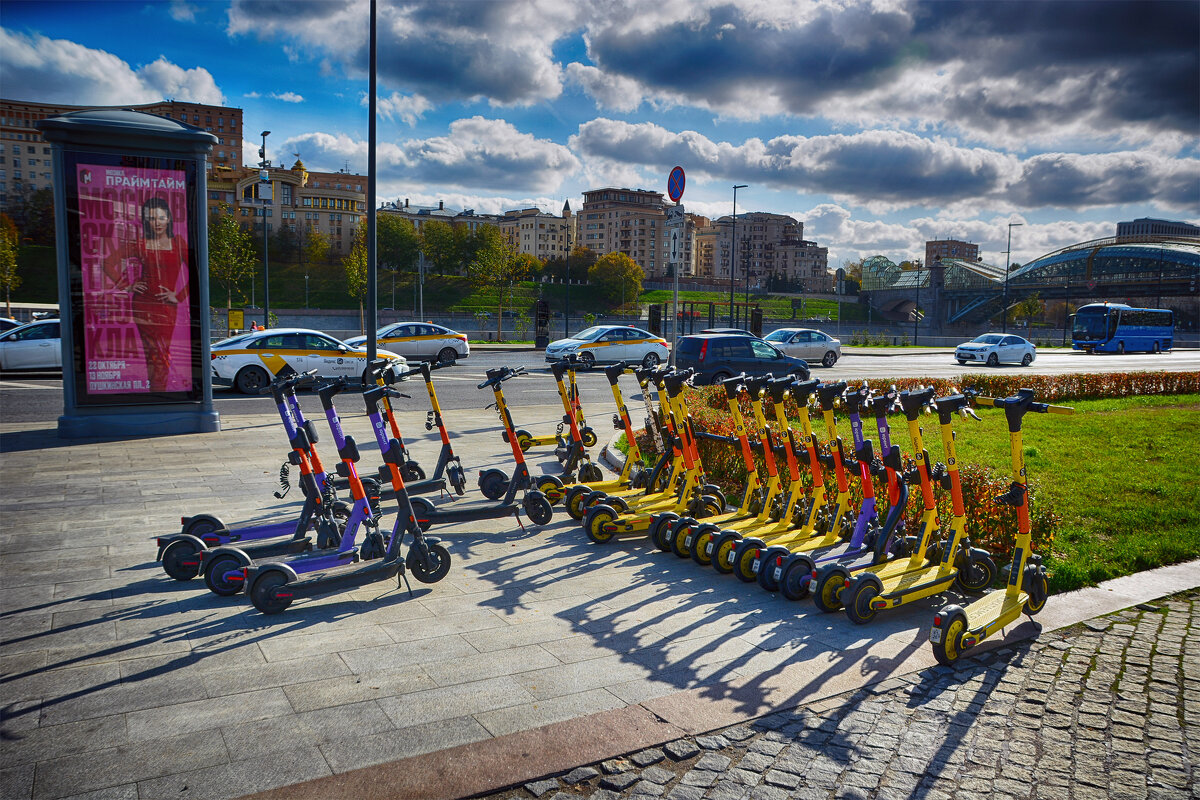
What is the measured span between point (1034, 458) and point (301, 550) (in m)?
9.04

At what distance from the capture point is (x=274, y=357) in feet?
56.4

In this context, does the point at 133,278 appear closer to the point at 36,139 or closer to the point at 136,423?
the point at 136,423

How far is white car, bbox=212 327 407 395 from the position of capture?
1655 centimetres

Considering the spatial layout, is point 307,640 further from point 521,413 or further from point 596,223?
point 596,223

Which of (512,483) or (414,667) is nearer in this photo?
(414,667)

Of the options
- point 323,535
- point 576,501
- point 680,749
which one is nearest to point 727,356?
point 576,501

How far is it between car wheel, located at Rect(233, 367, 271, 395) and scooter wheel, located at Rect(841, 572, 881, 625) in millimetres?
14827

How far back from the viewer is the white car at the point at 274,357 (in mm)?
16547

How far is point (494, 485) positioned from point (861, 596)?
159 inches


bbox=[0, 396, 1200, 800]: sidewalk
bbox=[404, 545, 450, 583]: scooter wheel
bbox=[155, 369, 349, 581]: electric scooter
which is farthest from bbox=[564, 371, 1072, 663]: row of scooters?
bbox=[155, 369, 349, 581]: electric scooter

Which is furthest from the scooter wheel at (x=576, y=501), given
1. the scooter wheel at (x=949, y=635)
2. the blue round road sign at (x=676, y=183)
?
the blue round road sign at (x=676, y=183)

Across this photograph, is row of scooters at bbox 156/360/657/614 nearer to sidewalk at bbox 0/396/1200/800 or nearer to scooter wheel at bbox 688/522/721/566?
sidewalk at bbox 0/396/1200/800

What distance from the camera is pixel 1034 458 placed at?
33.1ft

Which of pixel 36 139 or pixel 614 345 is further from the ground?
pixel 36 139
